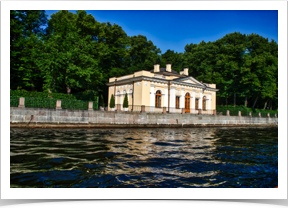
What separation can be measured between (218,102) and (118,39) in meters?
27.9

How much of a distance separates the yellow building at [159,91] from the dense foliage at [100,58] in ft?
14.3

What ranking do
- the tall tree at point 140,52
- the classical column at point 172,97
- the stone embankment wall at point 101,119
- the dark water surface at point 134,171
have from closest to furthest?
1. the dark water surface at point 134,171
2. the stone embankment wall at point 101,119
3. the classical column at point 172,97
4. the tall tree at point 140,52

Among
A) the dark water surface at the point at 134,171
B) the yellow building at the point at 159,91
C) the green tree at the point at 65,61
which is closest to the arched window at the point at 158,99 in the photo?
the yellow building at the point at 159,91

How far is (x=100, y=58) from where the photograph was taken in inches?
1326

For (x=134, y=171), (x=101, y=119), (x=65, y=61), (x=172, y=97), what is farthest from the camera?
(x=172, y=97)

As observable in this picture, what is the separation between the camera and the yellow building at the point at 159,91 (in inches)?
1009

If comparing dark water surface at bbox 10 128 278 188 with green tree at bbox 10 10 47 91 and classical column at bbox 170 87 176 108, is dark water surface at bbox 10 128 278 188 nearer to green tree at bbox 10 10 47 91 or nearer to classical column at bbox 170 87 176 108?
green tree at bbox 10 10 47 91

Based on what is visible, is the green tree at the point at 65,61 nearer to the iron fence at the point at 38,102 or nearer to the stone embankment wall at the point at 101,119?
the iron fence at the point at 38,102

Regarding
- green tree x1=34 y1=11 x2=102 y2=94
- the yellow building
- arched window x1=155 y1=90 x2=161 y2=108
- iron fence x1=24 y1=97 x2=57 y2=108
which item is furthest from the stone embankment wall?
arched window x1=155 y1=90 x2=161 y2=108

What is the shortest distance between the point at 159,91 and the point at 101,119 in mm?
11788

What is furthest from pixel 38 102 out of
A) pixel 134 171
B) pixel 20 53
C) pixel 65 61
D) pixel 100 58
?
pixel 100 58

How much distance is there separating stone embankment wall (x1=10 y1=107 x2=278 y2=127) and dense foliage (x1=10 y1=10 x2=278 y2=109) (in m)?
5.01

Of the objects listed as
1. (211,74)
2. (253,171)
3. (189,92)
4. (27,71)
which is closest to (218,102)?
(211,74)

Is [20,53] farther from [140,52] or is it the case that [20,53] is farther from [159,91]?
[140,52]
